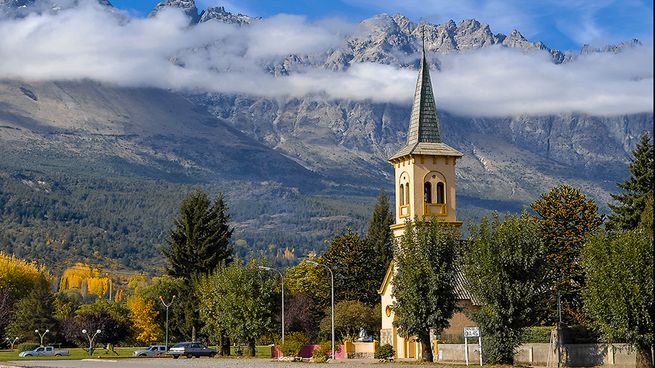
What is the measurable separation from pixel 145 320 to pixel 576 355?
92.6 m

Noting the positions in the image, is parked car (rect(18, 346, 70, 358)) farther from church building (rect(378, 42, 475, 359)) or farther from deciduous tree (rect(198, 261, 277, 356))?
church building (rect(378, 42, 475, 359))

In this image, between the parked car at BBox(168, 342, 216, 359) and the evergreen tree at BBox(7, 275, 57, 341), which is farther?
the evergreen tree at BBox(7, 275, 57, 341)

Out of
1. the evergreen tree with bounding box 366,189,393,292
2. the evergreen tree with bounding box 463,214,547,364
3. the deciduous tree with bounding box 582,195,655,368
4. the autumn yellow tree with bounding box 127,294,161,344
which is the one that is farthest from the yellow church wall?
the autumn yellow tree with bounding box 127,294,161,344

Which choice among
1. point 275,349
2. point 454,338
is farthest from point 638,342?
point 275,349

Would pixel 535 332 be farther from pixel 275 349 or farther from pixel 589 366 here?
pixel 275 349

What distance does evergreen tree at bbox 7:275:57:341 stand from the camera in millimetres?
139875

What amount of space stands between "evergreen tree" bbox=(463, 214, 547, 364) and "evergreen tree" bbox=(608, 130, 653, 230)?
12.8 metres

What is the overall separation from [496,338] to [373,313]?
144 ft

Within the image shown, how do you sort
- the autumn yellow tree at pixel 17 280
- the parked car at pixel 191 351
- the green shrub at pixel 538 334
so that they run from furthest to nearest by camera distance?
the autumn yellow tree at pixel 17 280 → the parked car at pixel 191 351 → the green shrub at pixel 538 334

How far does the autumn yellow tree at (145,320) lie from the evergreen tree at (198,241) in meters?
40.7

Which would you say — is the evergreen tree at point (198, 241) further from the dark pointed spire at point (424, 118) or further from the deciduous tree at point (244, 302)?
the dark pointed spire at point (424, 118)

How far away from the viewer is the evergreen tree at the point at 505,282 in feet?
197

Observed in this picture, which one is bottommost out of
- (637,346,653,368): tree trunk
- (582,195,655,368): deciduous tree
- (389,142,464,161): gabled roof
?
(637,346,653,368): tree trunk

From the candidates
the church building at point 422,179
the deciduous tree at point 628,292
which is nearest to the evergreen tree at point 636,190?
the church building at point 422,179
